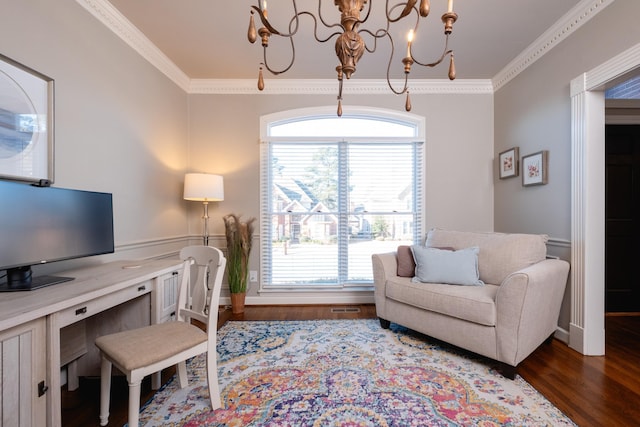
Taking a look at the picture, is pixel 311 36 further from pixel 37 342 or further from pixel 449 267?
pixel 37 342

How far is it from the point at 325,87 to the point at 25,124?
8.64 feet

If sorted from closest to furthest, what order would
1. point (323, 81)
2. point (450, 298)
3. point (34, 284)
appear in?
point (34, 284), point (450, 298), point (323, 81)

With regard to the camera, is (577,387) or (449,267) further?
(449,267)

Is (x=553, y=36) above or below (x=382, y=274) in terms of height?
above

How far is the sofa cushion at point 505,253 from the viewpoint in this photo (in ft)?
7.61

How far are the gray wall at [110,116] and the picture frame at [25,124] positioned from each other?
0.07m

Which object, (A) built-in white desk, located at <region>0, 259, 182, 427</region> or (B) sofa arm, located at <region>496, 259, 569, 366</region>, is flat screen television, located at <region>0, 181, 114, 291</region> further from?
(B) sofa arm, located at <region>496, 259, 569, 366</region>

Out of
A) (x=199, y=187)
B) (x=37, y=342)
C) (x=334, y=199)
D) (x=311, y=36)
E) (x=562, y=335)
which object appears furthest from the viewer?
(x=334, y=199)

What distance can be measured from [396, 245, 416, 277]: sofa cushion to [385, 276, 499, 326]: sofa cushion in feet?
0.35

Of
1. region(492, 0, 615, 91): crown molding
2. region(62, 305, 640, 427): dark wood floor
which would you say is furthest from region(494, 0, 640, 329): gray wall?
region(62, 305, 640, 427): dark wood floor

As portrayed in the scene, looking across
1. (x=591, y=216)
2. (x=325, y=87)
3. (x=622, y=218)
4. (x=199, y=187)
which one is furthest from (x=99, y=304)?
(x=622, y=218)

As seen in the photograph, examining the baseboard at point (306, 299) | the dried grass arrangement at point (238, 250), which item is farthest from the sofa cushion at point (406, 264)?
the dried grass arrangement at point (238, 250)

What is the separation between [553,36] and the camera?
2428 millimetres

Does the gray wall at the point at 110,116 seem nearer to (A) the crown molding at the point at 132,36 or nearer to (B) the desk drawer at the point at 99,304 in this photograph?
(A) the crown molding at the point at 132,36
